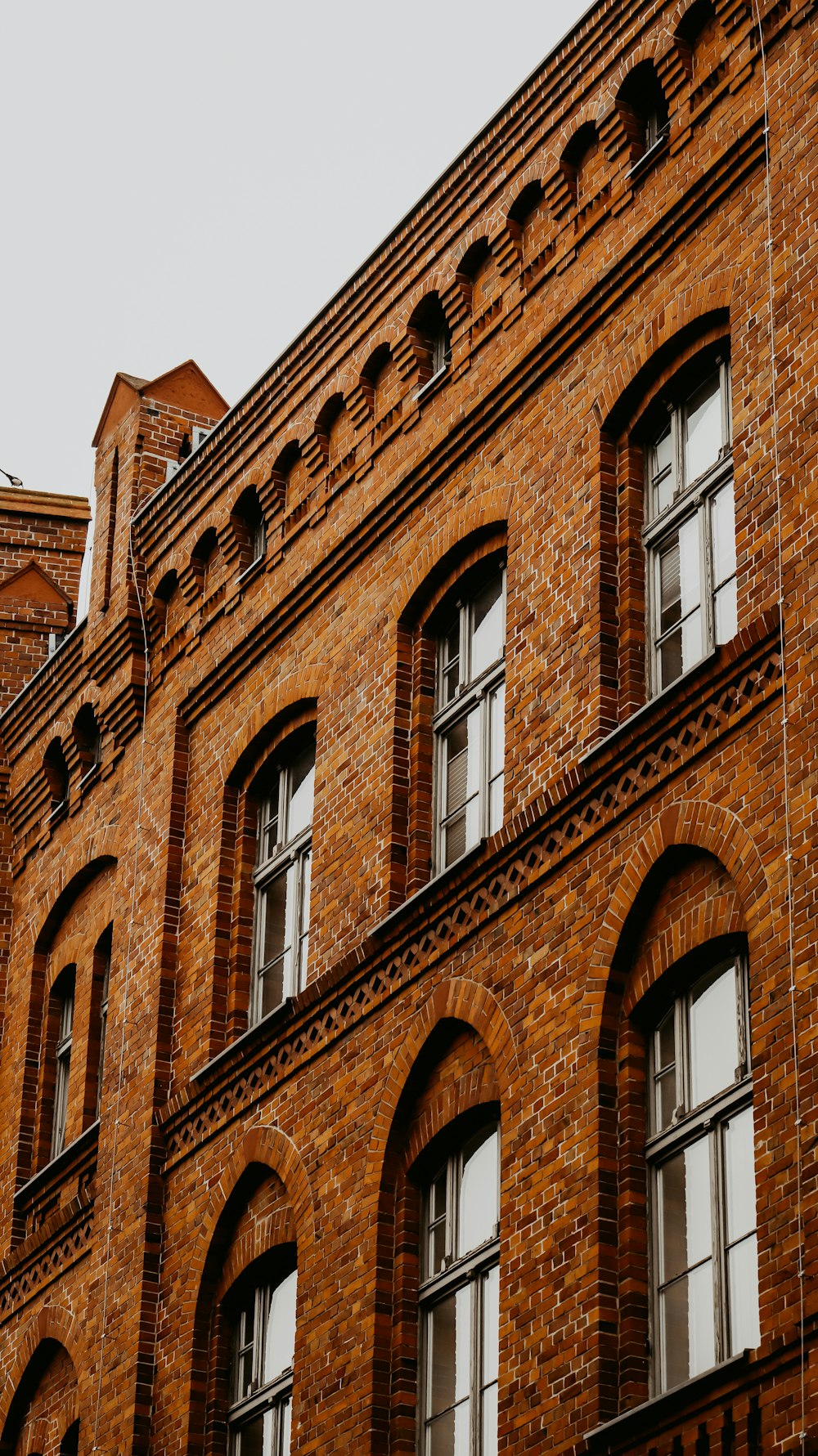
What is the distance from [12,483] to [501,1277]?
46.0 ft

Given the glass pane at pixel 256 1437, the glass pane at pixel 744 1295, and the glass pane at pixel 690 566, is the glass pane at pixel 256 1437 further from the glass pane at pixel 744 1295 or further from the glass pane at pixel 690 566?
the glass pane at pixel 690 566

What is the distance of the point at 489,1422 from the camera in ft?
50.0

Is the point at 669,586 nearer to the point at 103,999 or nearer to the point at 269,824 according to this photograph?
the point at 269,824

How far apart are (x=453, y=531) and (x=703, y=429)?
99.5 inches

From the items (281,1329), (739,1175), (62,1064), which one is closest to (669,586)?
(739,1175)

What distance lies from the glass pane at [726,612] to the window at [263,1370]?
524 cm

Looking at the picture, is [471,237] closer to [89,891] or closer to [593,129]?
[593,129]

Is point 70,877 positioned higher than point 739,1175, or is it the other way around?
point 70,877

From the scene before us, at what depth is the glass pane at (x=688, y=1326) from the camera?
44.6 feet

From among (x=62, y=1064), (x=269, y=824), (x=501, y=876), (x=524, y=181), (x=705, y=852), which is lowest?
(x=705, y=852)

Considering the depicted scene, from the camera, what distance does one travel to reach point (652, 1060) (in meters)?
14.8

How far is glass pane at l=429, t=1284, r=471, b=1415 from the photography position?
15.8 m

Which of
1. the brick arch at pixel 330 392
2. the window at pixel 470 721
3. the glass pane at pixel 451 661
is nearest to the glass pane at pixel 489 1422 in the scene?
the window at pixel 470 721

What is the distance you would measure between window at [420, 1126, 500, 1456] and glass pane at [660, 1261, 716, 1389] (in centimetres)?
151
